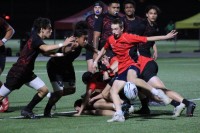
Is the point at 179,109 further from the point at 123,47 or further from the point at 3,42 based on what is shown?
the point at 3,42

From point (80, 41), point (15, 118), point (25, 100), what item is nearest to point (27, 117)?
point (15, 118)

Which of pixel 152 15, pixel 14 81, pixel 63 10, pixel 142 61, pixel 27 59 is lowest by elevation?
pixel 63 10

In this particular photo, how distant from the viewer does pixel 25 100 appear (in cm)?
1716

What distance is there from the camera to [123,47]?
1302 cm

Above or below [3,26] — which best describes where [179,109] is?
below

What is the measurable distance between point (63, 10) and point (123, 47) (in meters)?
60.8

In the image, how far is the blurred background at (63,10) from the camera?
2842 inches

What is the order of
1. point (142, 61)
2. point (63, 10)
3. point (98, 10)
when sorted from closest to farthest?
1. point (142, 61)
2. point (98, 10)
3. point (63, 10)

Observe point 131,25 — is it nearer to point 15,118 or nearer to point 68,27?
point 15,118

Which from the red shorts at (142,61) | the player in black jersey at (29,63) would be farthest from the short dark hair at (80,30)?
the red shorts at (142,61)

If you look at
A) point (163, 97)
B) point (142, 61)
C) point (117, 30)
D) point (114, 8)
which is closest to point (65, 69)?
point (117, 30)

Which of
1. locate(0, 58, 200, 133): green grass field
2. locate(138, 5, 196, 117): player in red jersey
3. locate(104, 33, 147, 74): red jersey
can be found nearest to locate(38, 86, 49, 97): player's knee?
locate(0, 58, 200, 133): green grass field

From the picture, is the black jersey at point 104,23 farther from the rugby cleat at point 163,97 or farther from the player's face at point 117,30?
the rugby cleat at point 163,97

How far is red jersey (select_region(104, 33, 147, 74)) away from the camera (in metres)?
12.9
